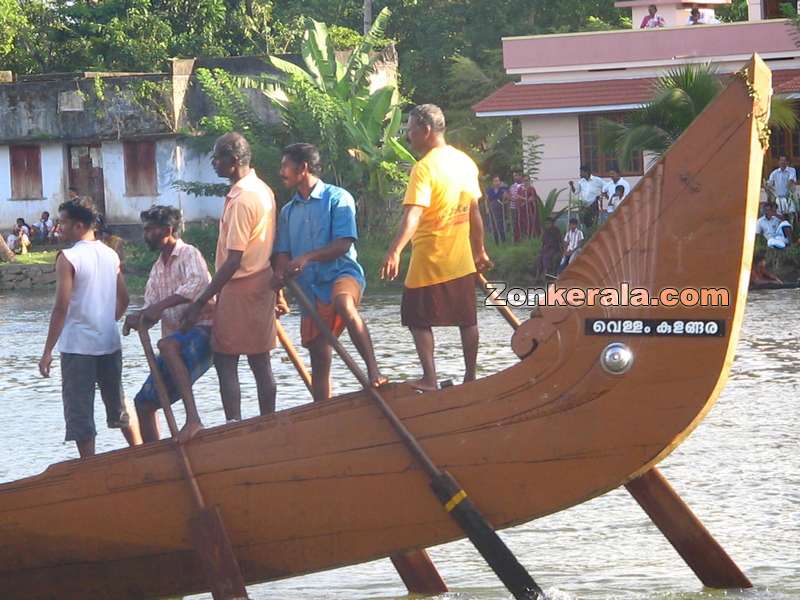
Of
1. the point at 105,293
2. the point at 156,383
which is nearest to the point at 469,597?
the point at 156,383

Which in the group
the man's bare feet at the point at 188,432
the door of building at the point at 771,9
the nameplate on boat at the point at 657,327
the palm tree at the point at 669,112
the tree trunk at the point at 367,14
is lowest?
the man's bare feet at the point at 188,432

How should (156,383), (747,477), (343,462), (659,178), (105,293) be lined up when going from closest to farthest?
(659,178) < (343,462) < (156,383) < (105,293) < (747,477)

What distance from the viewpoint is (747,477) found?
8.85 m

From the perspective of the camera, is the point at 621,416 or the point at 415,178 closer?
the point at 621,416

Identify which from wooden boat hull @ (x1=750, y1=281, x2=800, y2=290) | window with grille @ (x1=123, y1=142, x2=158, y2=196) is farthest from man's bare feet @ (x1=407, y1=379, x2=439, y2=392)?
window with grille @ (x1=123, y1=142, x2=158, y2=196)

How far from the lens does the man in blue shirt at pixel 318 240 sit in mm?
6789

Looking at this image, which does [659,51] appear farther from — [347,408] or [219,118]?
[347,408]

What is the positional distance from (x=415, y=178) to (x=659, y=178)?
1421 mm

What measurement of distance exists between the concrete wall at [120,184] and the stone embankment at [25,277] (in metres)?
4.30

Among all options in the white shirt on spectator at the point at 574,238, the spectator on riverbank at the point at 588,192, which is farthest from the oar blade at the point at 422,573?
the spectator on riverbank at the point at 588,192

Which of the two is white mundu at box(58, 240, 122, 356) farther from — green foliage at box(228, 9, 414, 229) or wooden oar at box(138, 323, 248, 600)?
green foliage at box(228, 9, 414, 229)

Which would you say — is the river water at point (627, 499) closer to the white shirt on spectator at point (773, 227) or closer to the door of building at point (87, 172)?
the white shirt on spectator at point (773, 227)

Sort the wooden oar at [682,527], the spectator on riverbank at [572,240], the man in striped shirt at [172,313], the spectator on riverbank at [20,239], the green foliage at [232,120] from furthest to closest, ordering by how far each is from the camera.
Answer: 1. the spectator on riverbank at [20,239]
2. the green foliage at [232,120]
3. the spectator on riverbank at [572,240]
4. the man in striped shirt at [172,313]
5. the wooden oar at [682,527]

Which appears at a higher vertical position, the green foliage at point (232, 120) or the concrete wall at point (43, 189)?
the green foliage at point (232, 120)
